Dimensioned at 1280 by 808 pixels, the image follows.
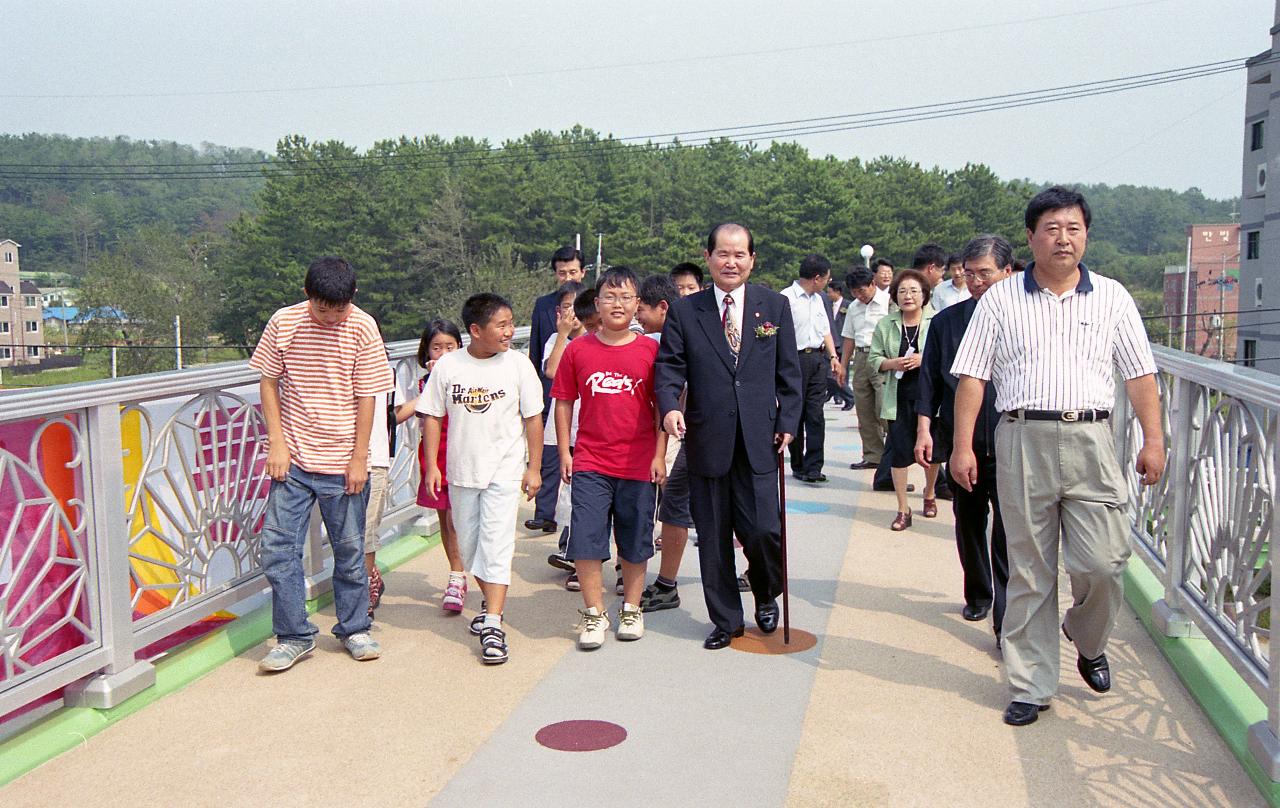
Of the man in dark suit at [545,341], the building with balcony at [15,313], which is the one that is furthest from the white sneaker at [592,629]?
the building with balcony at [15,313]

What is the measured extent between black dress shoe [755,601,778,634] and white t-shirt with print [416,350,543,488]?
1263 mm

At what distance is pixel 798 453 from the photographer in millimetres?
9828

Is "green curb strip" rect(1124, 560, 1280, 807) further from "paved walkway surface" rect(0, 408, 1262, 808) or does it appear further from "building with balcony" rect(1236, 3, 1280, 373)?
"building with balcony" rect(1236, 3, 1280, 373)

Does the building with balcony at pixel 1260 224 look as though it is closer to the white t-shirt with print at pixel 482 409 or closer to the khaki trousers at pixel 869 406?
the khaki trousers at pixel 869 406

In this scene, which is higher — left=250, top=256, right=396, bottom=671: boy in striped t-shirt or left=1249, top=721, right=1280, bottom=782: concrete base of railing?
left=250, top=256, right=396, bottom=671: boy in striped t-shirt

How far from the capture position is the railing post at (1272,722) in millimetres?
3420

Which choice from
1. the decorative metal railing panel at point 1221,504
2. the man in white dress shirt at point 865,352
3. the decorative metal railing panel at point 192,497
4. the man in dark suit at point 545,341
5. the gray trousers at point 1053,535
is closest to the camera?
the decorative metal railing panel at point 1221,504

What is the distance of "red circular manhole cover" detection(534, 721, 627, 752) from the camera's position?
12.9 ft

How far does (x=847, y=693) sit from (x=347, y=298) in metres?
2.57

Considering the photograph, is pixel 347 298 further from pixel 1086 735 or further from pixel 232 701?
pixel 1086 735

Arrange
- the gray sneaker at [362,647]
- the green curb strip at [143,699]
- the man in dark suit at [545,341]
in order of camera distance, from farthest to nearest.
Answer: the man in dark suit at [545,341] < the gray sneaker at [362,647] < the green curb strip at [143,699]

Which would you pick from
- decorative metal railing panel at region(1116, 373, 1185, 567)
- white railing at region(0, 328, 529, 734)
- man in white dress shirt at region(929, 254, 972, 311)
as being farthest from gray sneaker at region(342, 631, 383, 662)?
man in white dress shirt at region(929, 254, 972, 311)

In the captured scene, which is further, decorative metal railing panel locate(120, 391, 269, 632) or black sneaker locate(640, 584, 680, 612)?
black sneaker locate(640, 584, 680, 612)

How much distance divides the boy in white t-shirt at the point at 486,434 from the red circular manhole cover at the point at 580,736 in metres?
1.06
